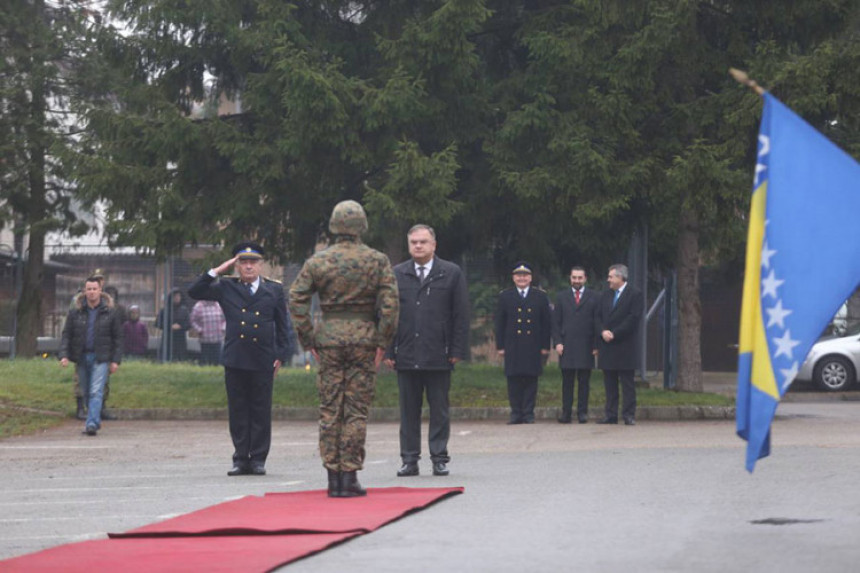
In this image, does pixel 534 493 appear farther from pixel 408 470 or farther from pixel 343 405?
pixel 408 470

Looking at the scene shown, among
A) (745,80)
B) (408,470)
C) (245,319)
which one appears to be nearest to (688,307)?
(408,470)

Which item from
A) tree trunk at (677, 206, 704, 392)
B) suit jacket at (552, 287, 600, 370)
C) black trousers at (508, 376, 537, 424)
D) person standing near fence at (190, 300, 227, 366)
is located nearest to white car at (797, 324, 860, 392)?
tree trunk at (677, 206, 704, 392)

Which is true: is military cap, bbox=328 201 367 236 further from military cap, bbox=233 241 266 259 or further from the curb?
the curb

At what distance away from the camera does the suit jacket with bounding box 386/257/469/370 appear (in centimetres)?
1377

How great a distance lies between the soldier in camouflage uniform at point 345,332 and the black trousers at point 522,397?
30.9 feet

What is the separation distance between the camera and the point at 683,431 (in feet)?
63.9

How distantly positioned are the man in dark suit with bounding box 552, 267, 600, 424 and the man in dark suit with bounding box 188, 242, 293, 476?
7.87 metres

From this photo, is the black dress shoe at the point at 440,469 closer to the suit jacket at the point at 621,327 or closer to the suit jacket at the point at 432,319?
the suit jacket at the point at 432,319

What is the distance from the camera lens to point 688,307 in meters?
24.9

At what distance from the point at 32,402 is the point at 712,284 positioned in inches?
761

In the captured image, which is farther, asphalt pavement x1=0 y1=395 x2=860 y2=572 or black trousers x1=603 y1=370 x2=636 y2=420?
black trousers x1=603 y1=370 x2=636 y2=420

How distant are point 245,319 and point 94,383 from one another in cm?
669

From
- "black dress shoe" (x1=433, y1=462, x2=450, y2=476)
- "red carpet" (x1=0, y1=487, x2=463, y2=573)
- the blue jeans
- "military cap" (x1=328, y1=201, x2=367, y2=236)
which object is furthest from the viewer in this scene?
the blue jeans

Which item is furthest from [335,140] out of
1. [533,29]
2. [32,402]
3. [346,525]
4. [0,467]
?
[346,525]
